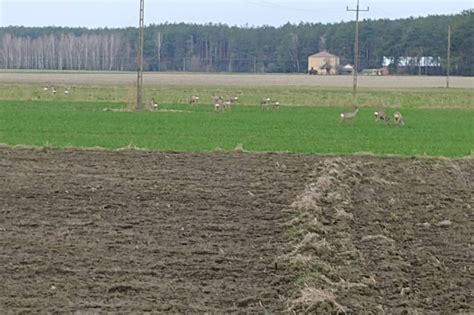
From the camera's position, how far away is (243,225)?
1208 centimetres

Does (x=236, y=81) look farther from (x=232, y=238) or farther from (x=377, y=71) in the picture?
(x=232, y=238)

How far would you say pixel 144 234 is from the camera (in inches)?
445

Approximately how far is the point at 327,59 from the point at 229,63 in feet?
66.4

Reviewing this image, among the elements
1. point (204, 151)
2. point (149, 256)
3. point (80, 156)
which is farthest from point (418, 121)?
point (149, 256)

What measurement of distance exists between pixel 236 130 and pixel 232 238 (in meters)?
17.8

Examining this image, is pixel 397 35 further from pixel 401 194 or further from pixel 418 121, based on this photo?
pixel 401 194

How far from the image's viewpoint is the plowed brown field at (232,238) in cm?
815

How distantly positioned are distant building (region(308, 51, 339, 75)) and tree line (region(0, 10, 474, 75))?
10.4 feet

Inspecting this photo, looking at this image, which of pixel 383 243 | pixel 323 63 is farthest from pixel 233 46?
pixel 383 243

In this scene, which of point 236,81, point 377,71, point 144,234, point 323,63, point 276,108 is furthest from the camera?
point 323,63

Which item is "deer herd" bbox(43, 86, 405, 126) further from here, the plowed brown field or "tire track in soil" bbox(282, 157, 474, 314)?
"tire track in soil" bbox(282, 157, 474, 314)

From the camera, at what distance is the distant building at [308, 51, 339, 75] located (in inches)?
4670

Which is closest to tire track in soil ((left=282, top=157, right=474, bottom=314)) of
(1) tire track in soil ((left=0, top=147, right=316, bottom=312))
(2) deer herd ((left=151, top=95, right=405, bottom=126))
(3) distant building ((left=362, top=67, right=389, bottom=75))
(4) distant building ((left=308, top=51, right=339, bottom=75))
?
(1) tire track in soil ((left=0, top=147, right=316, bottom=312))

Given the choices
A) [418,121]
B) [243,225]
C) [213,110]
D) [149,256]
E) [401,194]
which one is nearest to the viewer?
[149,256]
